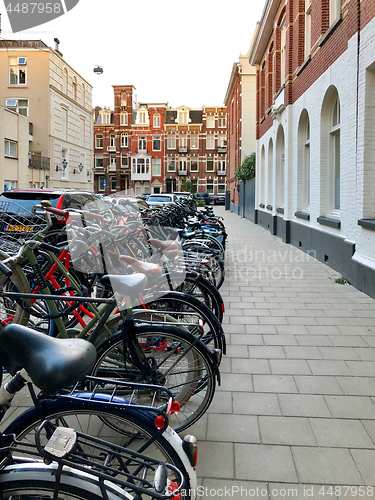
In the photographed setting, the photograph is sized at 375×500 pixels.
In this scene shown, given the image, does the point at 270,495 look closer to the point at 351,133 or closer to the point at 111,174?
the point at 351,133

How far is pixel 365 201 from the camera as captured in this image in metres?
7.43

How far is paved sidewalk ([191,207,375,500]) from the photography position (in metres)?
2.55

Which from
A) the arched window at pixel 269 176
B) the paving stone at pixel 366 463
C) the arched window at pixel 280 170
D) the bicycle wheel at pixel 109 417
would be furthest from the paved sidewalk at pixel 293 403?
the arched window at pixel 269 176

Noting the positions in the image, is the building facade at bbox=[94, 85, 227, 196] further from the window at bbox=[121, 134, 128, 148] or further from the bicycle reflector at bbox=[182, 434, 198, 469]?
the bicycle reflector at bbox=[182, 434, 198, 469]

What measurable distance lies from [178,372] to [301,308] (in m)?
3.81

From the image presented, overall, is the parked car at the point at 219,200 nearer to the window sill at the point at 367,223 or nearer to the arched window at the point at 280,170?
the arched window at the point at 280,170

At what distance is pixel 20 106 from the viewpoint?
31500 millimetres

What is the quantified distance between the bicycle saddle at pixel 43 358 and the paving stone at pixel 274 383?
95.1 inches

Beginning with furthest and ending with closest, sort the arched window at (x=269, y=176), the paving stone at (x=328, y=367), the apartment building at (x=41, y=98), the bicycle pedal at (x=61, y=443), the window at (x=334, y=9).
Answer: the apartment building at (x=41, y=98) → the arched window at (x=269, y=176) → the window at (x=334, y=9) → the paving stone at (x=328, y=367) → the bicycle pedal at (x=61, y=443)

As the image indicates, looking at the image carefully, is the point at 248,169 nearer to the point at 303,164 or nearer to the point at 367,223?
the point at 303,164

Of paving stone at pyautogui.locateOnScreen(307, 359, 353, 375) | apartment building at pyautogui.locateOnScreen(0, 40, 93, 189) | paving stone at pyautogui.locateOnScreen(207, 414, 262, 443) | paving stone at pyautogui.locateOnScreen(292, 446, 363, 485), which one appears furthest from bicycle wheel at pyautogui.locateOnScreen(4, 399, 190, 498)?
apartment building at pyautogui.locateOnScreen(0, 40, 93, 189)

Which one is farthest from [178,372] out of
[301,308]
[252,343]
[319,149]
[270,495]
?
[319,149]

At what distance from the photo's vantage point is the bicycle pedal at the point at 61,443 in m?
1.50

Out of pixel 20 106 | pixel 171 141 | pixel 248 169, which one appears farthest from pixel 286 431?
pixel 171 141
